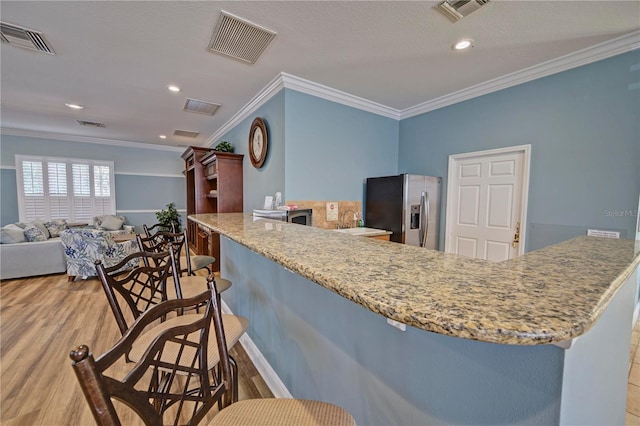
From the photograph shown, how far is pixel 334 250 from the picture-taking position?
3.04 ft

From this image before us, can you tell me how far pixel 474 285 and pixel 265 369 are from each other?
178 cm

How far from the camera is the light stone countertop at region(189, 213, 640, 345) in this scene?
413 mm

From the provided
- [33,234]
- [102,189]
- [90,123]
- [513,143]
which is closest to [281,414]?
[513,143]

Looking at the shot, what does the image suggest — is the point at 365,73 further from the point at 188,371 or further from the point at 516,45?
the point at 188,371

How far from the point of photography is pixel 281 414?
0.85 meters

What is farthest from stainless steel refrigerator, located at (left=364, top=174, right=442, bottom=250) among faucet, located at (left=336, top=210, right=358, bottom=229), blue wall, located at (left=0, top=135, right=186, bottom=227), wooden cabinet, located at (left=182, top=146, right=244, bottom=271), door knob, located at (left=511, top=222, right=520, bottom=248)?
blue wall, located at (left=0, top=135, right=186, bottom=227)

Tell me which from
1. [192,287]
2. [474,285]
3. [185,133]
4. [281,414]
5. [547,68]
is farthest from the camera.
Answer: [185,133]

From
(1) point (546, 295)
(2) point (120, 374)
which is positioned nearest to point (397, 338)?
(1) point (546, 295)

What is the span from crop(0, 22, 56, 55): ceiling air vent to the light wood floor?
Result: 102 inches

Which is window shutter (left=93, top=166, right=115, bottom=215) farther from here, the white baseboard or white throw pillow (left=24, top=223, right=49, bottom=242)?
the white baseboard

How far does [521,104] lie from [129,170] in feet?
26.1

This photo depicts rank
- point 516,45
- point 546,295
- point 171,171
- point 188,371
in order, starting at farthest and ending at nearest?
point 171,171 → point 516,45 → point 188,371 → point 546,295

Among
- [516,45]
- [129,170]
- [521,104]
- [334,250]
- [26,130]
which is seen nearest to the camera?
[334,250]

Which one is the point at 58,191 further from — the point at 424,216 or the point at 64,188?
the point at 424,216
